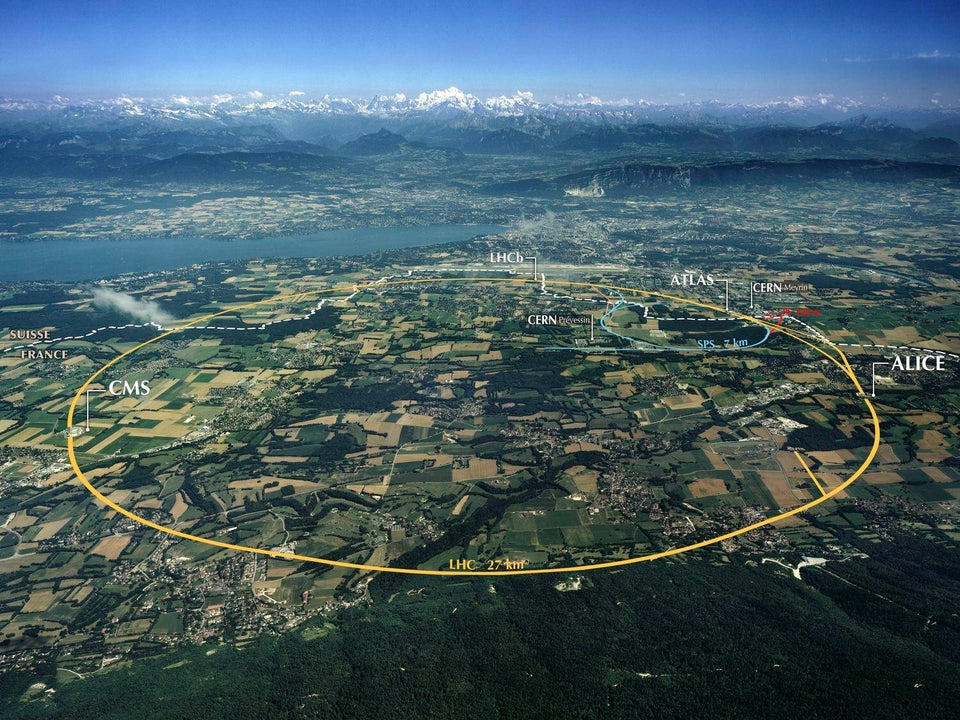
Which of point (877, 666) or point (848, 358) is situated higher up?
point (848, 358)

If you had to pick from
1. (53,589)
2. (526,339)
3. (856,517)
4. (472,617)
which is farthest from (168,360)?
(856,517)

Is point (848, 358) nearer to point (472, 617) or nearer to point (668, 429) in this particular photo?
point (668, 429)

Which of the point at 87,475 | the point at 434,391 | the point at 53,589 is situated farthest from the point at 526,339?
the point at 53,589

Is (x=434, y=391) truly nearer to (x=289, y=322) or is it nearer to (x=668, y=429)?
(x=668, y=429)

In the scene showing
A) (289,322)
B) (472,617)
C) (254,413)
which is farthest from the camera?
(289,322)

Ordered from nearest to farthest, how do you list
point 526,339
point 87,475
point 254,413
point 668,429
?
point 87,475 < point 668,429 < point 254,413 < point 526,339

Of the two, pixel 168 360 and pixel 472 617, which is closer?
pixel 472 617
